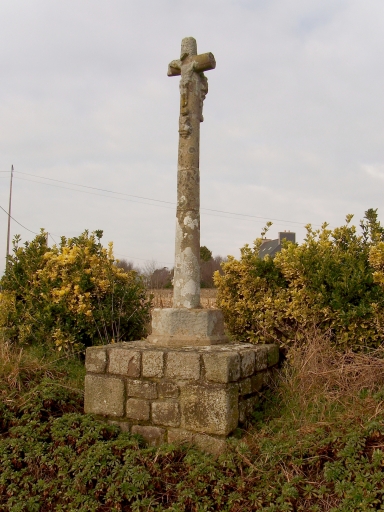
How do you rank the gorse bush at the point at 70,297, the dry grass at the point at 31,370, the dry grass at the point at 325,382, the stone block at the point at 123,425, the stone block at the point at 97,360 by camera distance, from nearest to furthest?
the dry grass at the point at 325,382 → the stone block at the point at 123,425 → the stone block at the point at 97,360 → the dry grass at the point at 31,370 → the gorse bush at the point at 70,297

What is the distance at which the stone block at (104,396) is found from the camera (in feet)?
13.1

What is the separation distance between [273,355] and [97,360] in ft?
5.49

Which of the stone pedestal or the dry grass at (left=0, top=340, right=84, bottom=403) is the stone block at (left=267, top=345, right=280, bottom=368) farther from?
the dry grass at (left=0, top=340, right=84, bottom=403)

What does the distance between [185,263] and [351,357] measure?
1.79m

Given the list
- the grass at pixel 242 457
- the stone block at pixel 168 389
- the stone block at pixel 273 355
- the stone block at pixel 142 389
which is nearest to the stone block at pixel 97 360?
the stone block at pixel 142 389

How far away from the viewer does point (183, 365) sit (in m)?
3.73

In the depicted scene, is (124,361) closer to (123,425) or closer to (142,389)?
(142,389)

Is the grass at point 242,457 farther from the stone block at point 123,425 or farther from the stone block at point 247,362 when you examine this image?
the stone block at point 247,362

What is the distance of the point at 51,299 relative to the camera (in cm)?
577

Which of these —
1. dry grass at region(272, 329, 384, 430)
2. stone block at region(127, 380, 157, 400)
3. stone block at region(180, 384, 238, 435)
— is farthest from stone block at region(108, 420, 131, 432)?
dry grass at region(272, 329, 384, 430)

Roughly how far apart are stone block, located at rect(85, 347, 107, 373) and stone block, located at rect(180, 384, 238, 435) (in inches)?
31.7

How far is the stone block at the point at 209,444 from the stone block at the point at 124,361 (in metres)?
0.72

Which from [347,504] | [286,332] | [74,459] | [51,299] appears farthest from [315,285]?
[51,299]

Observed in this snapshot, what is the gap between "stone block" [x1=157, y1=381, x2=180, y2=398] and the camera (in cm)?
375
